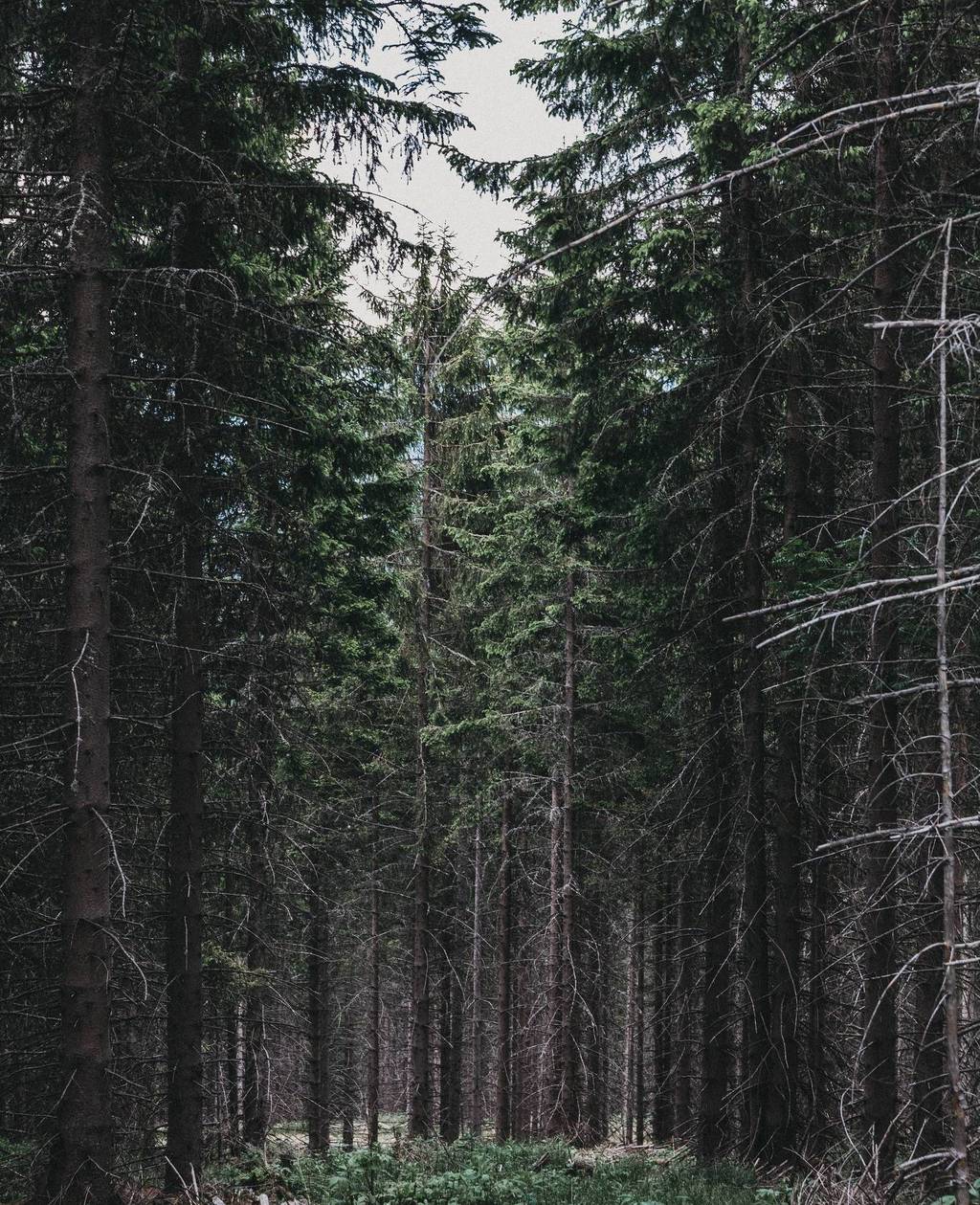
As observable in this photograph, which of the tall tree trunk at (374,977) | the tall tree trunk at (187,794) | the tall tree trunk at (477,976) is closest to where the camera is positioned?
the tall tree trunk at (187,794)

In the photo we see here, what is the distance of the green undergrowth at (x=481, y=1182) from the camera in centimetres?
764

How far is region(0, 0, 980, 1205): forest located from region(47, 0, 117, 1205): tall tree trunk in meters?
0.03

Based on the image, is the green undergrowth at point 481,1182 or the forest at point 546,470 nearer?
the forest at point 546,470

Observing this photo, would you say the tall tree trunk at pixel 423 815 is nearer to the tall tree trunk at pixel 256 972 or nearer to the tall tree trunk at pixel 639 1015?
the tall tree trunk at pixel 256 972

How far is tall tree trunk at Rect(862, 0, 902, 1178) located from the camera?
7.23 m

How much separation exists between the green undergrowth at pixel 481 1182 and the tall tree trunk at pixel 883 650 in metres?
1.27

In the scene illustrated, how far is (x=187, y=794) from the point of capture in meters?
9.38

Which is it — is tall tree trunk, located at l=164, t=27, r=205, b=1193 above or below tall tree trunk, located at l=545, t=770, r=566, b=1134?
above

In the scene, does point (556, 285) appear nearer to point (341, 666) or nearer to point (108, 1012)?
point (108, 1012)

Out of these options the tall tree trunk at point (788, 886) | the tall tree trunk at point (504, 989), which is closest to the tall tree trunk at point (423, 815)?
the tall tree trunk at point (504, 989)

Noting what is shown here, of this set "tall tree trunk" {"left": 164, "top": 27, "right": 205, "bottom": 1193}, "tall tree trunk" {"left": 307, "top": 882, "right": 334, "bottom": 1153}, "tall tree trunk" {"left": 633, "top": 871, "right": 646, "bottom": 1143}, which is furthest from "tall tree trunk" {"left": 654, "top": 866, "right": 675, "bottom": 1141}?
"tall tree trunk" {"left": 164, "top": 27, "right": 205, "bottom": 1193}

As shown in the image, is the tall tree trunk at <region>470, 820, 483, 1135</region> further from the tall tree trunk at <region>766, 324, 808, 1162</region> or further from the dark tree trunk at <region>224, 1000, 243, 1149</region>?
the tall tree trunk at <region>766, 324, 808, 1162</region>

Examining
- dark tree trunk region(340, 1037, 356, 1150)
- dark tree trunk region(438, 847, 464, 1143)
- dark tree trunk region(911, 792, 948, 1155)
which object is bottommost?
dark tree trunk region(340, 1037, 356, 1150)

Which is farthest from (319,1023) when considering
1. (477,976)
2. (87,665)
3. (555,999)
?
(87,665)
